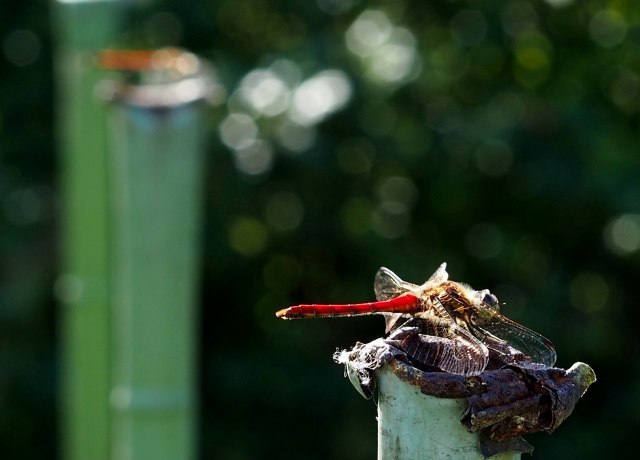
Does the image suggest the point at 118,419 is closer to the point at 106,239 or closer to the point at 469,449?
the point at 106,239

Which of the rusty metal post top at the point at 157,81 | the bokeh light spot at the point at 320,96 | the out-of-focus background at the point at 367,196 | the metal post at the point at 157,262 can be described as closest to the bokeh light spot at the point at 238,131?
the out-of-focus background at the point at 367,196

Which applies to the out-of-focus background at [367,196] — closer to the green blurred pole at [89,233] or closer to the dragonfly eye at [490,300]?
the green blurred pole at [89,233]

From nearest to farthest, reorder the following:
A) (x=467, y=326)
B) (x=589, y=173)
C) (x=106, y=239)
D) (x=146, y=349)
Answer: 1. (x=467, y=326)
2. (x=146, y=349)
3. (x=106, y=239)
4. (x=589, y=173)

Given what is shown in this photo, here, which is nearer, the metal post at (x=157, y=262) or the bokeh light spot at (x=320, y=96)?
the metal post at (x=157, y=262)

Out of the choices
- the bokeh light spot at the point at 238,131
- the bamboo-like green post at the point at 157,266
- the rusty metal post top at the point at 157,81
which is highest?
the rusty metal post top at the point at 157,81

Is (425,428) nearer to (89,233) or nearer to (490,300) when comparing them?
(490,300)

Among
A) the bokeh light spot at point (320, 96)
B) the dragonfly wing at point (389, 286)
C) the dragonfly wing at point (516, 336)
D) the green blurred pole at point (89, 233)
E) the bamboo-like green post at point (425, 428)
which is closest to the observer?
the bamboo-like green post at point (425, 428)

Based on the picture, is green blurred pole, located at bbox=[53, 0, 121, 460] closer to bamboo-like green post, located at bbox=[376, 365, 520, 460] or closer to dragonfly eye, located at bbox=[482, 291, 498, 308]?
dragonfly eye, located at bbox=[482, 291, 498, 308]

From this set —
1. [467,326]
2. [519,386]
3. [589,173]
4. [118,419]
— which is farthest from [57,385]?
[519,386]

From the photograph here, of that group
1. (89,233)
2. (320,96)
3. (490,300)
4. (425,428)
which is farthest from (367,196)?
(425,428)
